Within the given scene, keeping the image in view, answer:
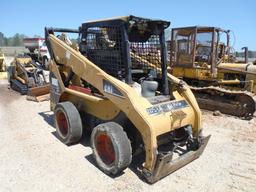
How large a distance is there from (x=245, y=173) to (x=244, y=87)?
4.40m

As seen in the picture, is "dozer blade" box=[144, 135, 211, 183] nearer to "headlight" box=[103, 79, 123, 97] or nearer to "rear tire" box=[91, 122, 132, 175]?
"rear tire" box=[91, 122, 132, 175]

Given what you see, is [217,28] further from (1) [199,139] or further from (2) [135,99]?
(2) [135,99]

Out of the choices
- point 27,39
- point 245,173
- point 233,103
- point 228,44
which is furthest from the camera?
point 27,39

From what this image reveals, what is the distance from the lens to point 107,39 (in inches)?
188

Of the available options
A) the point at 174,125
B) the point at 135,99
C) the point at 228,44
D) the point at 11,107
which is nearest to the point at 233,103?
the point at 228,44

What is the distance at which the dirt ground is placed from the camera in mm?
3887

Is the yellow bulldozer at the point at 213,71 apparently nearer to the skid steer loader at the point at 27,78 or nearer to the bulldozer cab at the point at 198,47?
the bulldozer cab at the point at 198,47

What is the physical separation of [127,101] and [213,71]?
198 inches

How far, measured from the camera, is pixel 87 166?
4.43m

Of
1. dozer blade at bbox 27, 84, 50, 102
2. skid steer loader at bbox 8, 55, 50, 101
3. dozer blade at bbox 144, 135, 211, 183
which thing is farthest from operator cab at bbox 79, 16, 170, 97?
skid steer loader at bbox 8, 55, 50, 101

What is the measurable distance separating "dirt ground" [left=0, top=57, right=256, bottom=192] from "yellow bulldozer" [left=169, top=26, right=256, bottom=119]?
1420 mm

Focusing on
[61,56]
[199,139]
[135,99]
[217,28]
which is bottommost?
[199,139]

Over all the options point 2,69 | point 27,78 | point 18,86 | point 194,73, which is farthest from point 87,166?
point 2,69

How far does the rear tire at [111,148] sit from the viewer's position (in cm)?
395
